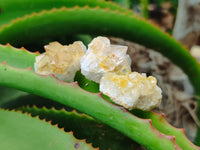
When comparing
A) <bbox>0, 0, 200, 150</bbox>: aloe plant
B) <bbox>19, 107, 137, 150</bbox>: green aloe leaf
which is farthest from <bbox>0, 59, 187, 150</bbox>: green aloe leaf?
<bbox>19, 107, 137, 150</bbox>: green aloe leaf

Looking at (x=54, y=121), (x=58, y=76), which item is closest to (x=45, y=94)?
(x=58, y=76)

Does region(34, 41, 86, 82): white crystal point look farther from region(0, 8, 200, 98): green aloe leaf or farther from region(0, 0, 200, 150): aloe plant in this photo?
region(0, 8, 200, 98): green aloe leaf

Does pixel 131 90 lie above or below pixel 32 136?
above

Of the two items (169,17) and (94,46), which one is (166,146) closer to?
(94,46)

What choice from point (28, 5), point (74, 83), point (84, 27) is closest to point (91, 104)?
point (74, 83)

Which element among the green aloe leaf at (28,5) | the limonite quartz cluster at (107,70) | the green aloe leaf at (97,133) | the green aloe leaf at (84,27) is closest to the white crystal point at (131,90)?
the limonite quartz cluster at (107,70)

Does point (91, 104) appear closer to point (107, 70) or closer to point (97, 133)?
point (107, 70)
